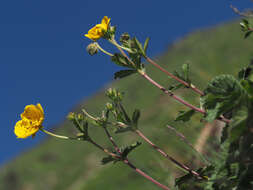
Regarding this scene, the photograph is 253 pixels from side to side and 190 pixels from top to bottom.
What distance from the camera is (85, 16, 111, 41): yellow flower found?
122cm

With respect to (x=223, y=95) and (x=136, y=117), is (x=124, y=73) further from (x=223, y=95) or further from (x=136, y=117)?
(x=223, y=95)

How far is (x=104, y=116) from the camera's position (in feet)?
3.75

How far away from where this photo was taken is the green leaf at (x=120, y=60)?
3.84ft

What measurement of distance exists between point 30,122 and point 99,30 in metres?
0.47

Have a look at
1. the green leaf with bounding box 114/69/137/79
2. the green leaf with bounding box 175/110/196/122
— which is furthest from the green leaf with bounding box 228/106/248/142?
the green leaf with bounding box 114/69/137/79

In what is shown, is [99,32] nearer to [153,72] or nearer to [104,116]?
[104,116]

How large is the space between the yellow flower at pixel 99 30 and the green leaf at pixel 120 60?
12 centimetres

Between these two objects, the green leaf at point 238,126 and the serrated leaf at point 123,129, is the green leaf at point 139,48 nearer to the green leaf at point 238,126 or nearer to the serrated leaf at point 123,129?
the serrated leaf at point 123,129

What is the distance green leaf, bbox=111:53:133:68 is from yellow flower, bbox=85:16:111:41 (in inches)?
4.7

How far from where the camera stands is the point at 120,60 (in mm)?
1184

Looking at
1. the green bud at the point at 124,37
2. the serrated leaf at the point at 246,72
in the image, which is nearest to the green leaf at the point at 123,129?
the green bud at the point at 124,37

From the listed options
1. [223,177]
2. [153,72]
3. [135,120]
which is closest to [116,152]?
[135,120]

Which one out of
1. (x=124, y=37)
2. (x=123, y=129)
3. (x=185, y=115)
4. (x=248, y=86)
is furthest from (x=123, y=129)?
(x=248, y=86)

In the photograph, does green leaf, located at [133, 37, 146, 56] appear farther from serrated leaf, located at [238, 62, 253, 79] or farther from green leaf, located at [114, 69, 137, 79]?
serrated leaf, located at [238, 62, 253, 79]
